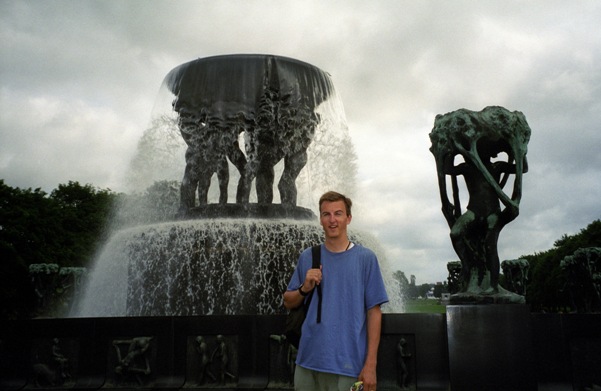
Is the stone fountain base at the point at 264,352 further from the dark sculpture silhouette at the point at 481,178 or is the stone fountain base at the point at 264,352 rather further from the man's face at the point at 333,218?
the man's face at the point at 333,218

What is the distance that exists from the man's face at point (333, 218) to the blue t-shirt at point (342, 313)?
128 mm

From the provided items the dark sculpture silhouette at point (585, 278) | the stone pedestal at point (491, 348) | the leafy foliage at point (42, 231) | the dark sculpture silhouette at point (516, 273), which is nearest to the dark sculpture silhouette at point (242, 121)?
the dark sculpture silhouette at point (516, 273)

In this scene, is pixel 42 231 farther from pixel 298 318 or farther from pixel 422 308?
pixel 298 318

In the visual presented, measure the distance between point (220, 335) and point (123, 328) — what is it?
1322mm

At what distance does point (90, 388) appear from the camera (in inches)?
279

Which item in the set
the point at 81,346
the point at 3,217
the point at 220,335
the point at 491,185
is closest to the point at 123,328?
the point at 81,346

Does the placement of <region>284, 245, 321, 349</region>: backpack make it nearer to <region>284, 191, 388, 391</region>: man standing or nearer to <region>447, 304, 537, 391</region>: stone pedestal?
<region>284, 191, 388, 391</region>: man standing

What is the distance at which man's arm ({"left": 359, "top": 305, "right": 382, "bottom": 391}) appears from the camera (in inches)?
118

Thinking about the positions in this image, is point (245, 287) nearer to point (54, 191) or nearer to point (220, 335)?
point (220, 335)

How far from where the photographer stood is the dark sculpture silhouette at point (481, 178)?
7023 millimetres

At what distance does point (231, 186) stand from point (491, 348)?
38.9 ft

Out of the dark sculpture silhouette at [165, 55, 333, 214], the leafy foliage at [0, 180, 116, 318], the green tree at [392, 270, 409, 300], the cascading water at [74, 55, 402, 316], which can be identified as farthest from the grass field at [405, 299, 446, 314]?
the leafy foliage at [0, 180, 116, 318]

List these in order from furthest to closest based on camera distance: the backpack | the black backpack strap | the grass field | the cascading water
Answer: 1. the grass field
2. the cascading water
3. the backpack
4. the black backpack strap

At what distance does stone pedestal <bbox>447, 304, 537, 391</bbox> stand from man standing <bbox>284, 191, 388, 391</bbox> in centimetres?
359
